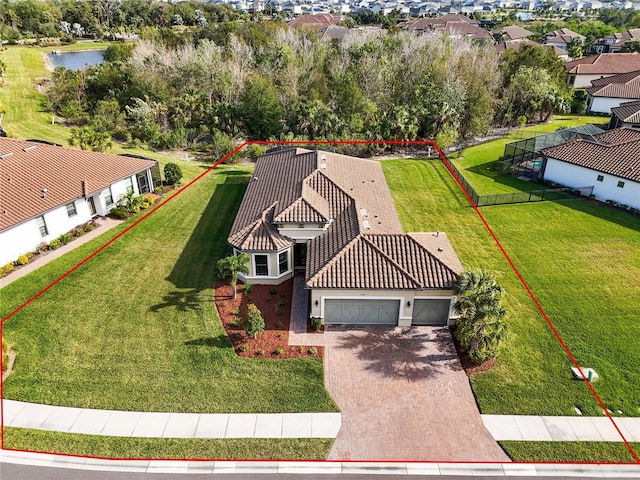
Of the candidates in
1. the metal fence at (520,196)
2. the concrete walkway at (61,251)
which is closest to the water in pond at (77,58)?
the concrete walkway at (61,251)

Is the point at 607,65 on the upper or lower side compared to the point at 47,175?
upper

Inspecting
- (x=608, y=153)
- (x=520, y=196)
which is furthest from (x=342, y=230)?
(x=608, y=153)

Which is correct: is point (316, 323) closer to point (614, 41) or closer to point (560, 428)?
point (560, 428)

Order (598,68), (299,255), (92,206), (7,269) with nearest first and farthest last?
(7,269) → (299,255) → (92,206) → (598,68)

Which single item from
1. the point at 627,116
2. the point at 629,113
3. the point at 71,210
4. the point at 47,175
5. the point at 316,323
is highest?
the point at 629,113

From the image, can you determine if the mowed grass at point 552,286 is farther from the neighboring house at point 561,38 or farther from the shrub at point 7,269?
the neighboring house at point 561,38

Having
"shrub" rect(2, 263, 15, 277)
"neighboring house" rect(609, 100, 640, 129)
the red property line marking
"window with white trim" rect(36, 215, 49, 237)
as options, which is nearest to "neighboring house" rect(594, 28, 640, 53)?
"neighboring house" rect(609, 100, 640, 129)

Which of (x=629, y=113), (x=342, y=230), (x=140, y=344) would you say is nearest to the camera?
(x=140, y=344)

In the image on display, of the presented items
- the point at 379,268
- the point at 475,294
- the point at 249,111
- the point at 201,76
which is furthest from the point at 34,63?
the point at 475,294
